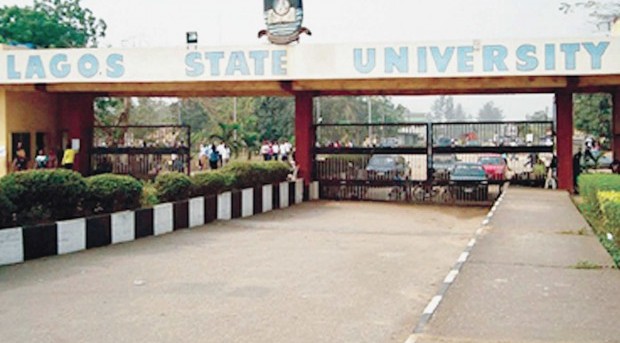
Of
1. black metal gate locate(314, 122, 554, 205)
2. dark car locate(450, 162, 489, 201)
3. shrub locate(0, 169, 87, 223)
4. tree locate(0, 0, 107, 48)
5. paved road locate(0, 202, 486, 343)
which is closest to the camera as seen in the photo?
paved road locate(0, 202, 486, 343)

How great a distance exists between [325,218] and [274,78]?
4502 mm

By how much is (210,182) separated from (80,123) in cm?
958

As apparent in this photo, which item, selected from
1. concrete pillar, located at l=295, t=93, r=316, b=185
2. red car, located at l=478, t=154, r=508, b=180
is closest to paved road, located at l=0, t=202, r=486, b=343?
concrete pillar, located at l=295, t=93, r=316, b=185

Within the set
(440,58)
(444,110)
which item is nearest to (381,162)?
(440,58)

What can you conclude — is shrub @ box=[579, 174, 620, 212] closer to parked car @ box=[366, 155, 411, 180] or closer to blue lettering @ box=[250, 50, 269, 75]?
parked car @ box=[366, 155, 411, 180]

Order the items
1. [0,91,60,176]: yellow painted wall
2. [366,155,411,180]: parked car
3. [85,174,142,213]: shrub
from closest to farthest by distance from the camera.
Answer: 1. [85,174,142,213]: shrub
2. [0,91,60,176]: yellow painted wall
3. [366,155,411,180]: parked car

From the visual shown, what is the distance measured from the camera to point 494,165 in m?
30.3

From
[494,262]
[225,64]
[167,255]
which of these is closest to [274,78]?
[225,64]

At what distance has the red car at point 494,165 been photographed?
28.1 metres

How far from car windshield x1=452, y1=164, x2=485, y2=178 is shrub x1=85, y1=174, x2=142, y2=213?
12.5 meters

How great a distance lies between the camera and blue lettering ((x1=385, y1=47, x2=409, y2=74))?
66.2 ft

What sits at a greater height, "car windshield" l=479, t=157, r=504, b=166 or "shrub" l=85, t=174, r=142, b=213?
"car windshield" l=479, t=157, r=504, b=166

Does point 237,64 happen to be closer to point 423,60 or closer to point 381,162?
point 423,60

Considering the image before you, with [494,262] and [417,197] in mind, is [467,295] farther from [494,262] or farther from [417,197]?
[417,197]
